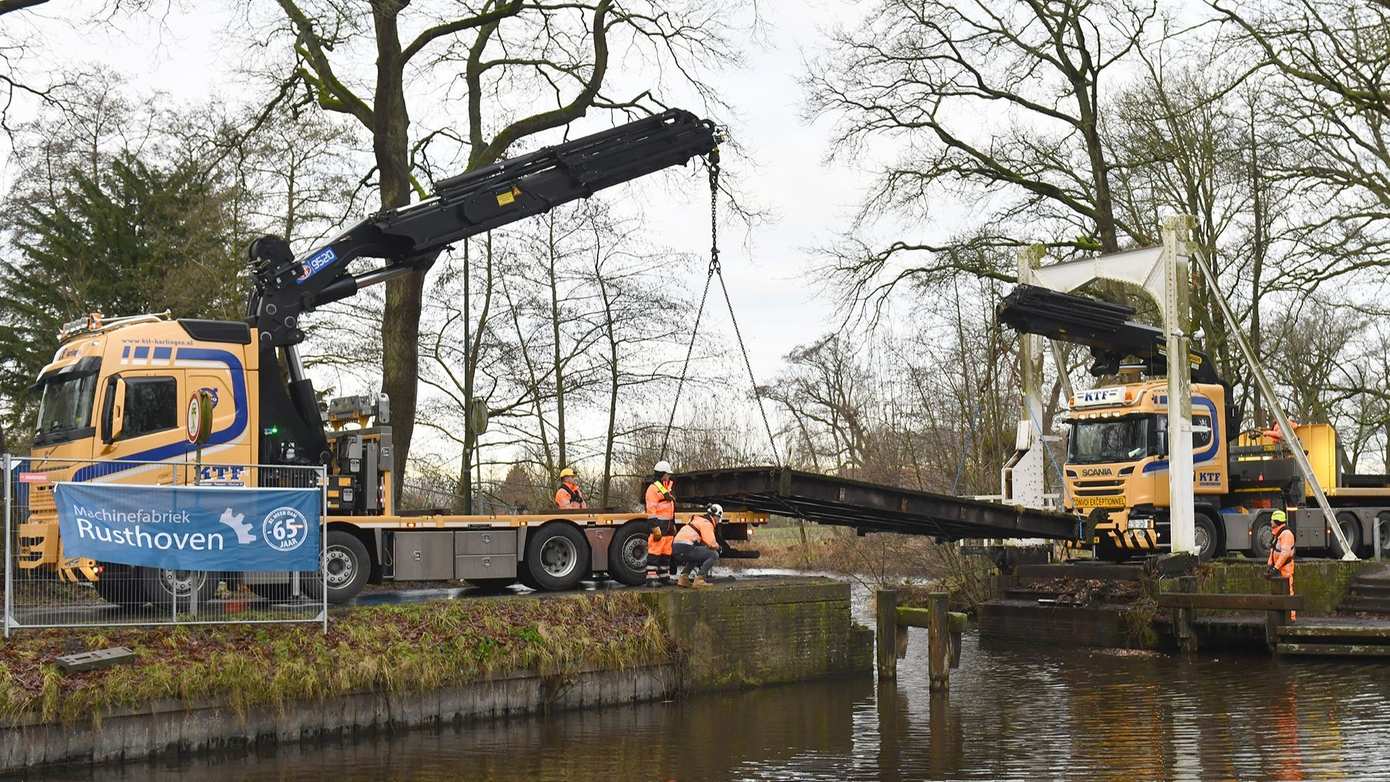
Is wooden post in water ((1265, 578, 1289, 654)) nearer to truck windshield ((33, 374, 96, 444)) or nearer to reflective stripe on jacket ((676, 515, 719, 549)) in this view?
reflective stripe on jacket ((676, 515, 719, 549))

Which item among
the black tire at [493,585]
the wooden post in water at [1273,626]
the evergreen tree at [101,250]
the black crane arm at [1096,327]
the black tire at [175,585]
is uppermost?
the evergreen tree at [101,250]

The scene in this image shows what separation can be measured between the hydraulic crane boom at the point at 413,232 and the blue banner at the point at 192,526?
6.99 ft

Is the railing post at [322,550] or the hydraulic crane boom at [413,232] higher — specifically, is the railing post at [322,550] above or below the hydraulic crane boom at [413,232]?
below

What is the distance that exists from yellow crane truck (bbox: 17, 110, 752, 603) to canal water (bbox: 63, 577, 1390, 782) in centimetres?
225

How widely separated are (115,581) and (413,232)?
6204 mm

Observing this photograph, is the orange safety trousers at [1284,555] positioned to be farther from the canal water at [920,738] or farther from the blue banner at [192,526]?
the blue banner at [192,526]

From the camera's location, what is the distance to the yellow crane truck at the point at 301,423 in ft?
49.7

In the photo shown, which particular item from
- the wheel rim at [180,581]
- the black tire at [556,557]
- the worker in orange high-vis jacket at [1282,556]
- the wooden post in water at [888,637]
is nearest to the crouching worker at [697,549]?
the black tire at [556,557]

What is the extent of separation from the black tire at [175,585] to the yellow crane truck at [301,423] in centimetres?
2

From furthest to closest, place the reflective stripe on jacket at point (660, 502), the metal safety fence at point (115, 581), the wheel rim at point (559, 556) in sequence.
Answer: the wheel rim at point (559, 556), the reflective stripe on jacket at point (660, 502), the metal safety fence at point (115, 581)

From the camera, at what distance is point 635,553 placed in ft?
58.4

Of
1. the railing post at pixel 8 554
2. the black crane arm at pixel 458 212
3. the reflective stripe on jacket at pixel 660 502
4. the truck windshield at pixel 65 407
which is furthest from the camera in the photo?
the reflective stripe on jacket at pixel 660 502

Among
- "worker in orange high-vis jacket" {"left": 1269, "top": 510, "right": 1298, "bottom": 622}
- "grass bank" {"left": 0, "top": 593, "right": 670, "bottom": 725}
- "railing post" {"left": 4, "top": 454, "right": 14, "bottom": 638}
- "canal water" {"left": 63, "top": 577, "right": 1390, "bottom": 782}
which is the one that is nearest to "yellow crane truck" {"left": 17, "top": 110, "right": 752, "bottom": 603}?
"railing post" {"left": 4, "top": 454, "right": 14, "bottom": 638}

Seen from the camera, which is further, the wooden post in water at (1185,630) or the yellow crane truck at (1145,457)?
the yellow crane truck at (1145,457)
